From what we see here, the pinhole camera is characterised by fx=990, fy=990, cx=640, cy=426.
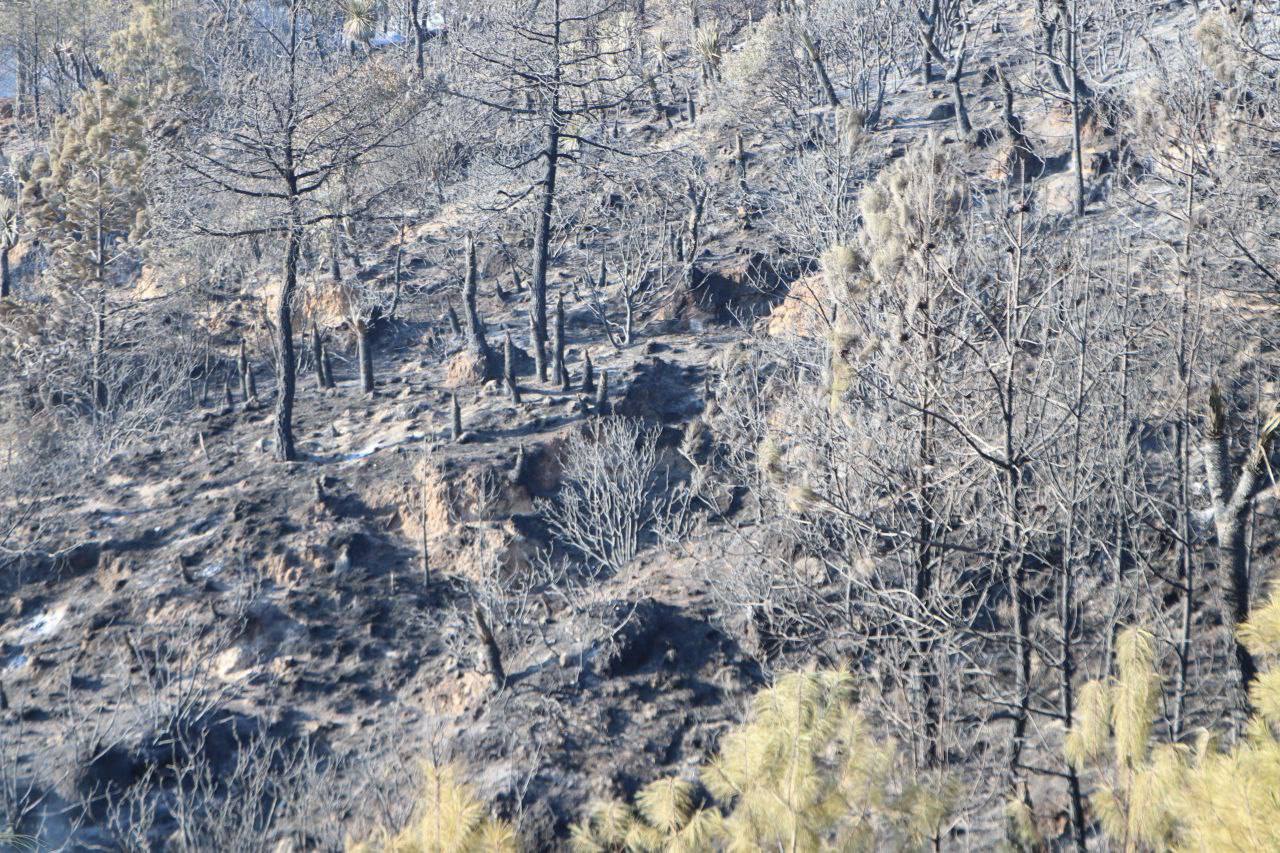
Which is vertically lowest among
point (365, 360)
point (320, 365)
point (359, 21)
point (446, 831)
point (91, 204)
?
point (446, 831)

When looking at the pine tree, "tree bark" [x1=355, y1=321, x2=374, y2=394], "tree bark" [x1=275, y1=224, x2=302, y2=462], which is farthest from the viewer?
the pine tree

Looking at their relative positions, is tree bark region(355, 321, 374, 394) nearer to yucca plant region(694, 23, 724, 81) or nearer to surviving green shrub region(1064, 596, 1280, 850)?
surviving green shrub region(1064, 596, 1280, 850)

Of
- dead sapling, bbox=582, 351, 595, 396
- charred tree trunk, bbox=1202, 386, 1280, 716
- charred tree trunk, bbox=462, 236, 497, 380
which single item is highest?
charred tree trunk, bbox=462, 236, 497, 380

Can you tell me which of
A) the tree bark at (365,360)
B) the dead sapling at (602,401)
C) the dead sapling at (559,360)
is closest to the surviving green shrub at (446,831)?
the dead sapling at (602,401)

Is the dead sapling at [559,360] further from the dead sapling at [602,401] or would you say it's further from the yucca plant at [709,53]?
the yucca plant at [709,53]

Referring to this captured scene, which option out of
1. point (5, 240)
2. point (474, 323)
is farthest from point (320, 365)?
point (5, 240)

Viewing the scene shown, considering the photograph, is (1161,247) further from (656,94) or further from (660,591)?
(656,94)

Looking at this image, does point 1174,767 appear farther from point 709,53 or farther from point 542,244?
point 709,53

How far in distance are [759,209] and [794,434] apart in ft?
43.5

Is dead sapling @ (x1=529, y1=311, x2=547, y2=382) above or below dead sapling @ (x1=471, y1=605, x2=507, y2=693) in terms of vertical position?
above

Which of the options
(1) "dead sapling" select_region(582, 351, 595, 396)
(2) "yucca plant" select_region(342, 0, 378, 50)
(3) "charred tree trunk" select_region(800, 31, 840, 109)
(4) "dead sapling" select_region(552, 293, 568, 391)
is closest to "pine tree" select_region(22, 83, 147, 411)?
(4) "dead sapling" select_region(552, 293, 568, 391)

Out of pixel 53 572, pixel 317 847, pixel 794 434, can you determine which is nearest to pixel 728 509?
pixel 794 434

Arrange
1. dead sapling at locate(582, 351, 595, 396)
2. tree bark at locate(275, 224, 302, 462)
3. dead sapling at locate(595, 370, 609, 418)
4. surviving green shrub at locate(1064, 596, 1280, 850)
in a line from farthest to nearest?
dead sapling at locate(582, 351, 595, 396), dead sapling at locate(595, 370, 609, 418), tree bark at locate(275, 224, 302, 462), surviving green shrub at locate(1064, 596, 1280, 850)

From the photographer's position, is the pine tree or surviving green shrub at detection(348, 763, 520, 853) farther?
the pine tree
